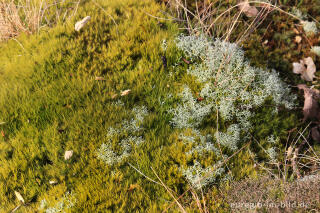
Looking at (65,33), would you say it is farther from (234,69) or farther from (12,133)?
(234,69)

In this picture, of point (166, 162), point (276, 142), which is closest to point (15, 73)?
point (166, 162)

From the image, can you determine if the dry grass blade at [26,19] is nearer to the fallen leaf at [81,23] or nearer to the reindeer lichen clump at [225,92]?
the fallen leaf at [81,23]

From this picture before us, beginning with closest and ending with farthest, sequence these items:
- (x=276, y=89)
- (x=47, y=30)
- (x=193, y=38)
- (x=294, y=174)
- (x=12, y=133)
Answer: (x=294, y=174) → (x=12, y=133) → (x=276, y=89) → (x=193, y=38) → (x=47, y=30)

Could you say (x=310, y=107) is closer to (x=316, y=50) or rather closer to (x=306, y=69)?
(x=306, y=69)

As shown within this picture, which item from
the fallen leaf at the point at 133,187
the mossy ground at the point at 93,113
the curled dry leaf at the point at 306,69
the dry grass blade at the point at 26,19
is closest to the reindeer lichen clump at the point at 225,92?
the mossy ground at the point at 93,113

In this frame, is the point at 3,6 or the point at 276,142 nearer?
the point at 276,142

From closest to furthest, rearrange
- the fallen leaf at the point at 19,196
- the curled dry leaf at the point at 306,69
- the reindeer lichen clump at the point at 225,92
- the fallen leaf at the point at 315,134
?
the fallen leaf at the point at 19,196 < the reindeer lichen clump at the point at 225,92 < the fallen leaf at the point at 315,134 < the curled dry leaf at the point at 306,69

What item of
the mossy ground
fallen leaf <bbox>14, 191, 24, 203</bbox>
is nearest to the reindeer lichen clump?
the mossy ground

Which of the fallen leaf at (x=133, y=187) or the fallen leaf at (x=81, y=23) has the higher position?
the fallen leaf at (x=81, y=23)
